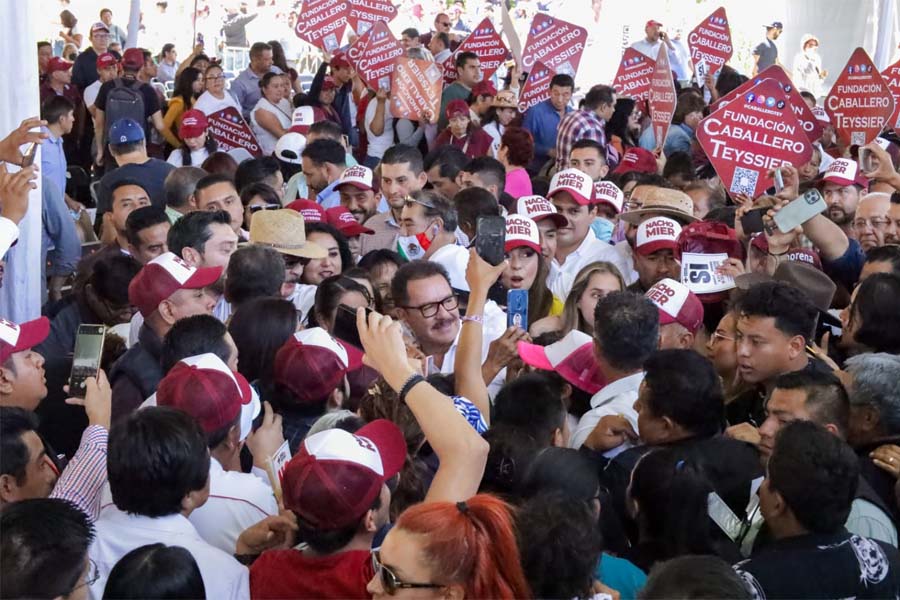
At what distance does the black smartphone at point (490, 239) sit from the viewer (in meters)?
4.08

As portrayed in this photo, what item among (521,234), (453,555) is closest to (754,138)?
(521,234)

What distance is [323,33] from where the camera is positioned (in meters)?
11.9

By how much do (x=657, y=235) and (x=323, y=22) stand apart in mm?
6874

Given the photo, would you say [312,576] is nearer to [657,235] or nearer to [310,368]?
[310,368]

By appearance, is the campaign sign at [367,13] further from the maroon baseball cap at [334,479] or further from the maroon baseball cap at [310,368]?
the maroon baseball cap at [334,479]

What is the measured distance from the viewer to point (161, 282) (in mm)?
4605

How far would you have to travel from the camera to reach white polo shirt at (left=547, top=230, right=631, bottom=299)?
6289 millimetres

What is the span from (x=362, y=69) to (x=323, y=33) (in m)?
1.26

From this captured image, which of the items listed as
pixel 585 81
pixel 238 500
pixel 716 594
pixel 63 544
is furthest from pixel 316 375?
pixel 585 81

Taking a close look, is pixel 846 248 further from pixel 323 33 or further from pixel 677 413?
pixel 323 33

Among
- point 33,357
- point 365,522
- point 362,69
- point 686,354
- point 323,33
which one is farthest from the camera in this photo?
point 323,33

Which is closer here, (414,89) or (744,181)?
(744,181)

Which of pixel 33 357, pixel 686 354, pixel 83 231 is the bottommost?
pixel 83 231

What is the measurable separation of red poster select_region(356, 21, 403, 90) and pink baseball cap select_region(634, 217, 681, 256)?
5339 mm
